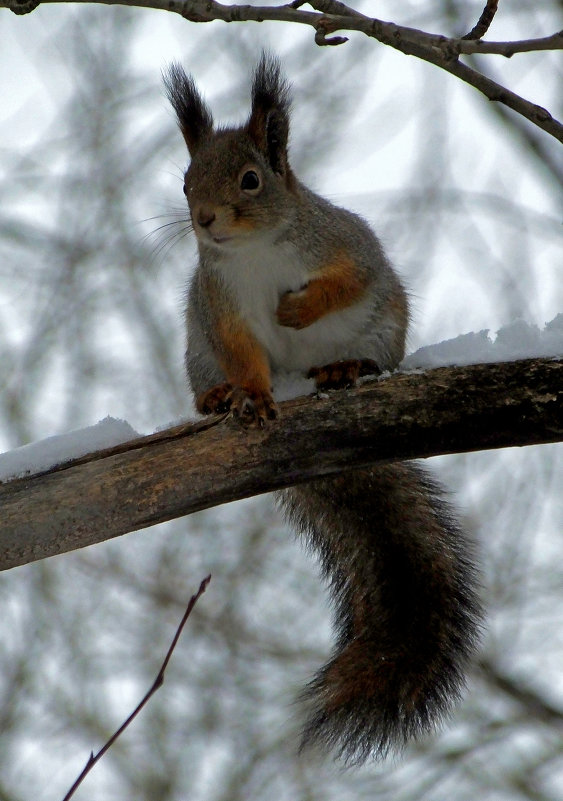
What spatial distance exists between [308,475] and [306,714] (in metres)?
0.64

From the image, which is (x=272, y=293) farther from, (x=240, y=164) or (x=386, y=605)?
(x=386, y=605)

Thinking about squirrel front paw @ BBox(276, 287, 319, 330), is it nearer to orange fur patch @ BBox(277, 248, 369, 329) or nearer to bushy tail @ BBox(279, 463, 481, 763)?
orange fur patch @ BBox(277, 248, 369, 329)

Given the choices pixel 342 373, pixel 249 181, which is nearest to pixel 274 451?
pixel 342 373

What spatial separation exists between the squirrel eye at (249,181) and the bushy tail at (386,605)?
0.81m

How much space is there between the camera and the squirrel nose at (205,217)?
2.41 meters

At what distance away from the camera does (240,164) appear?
2.59 metres

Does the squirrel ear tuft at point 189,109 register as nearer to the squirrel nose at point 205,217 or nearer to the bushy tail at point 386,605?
the squirrel nose at point 205,217

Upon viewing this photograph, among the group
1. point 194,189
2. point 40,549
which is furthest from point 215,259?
point 40,549

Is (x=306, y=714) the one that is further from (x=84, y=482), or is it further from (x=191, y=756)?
(x=191, y=756)

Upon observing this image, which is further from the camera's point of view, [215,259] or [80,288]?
[80,288]

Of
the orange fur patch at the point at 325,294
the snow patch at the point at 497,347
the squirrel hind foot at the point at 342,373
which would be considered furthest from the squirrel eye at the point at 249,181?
the snow patch at the point at 497,347

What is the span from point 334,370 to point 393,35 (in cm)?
97

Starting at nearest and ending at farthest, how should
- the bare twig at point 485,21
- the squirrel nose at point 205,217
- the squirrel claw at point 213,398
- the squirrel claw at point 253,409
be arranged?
the bare twig at point 485,21 → the squirrel claw at point 253,409 → the squirrel nose at point 205,217 → the squirrel claw at point 213,398

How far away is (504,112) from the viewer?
4.35 meters
